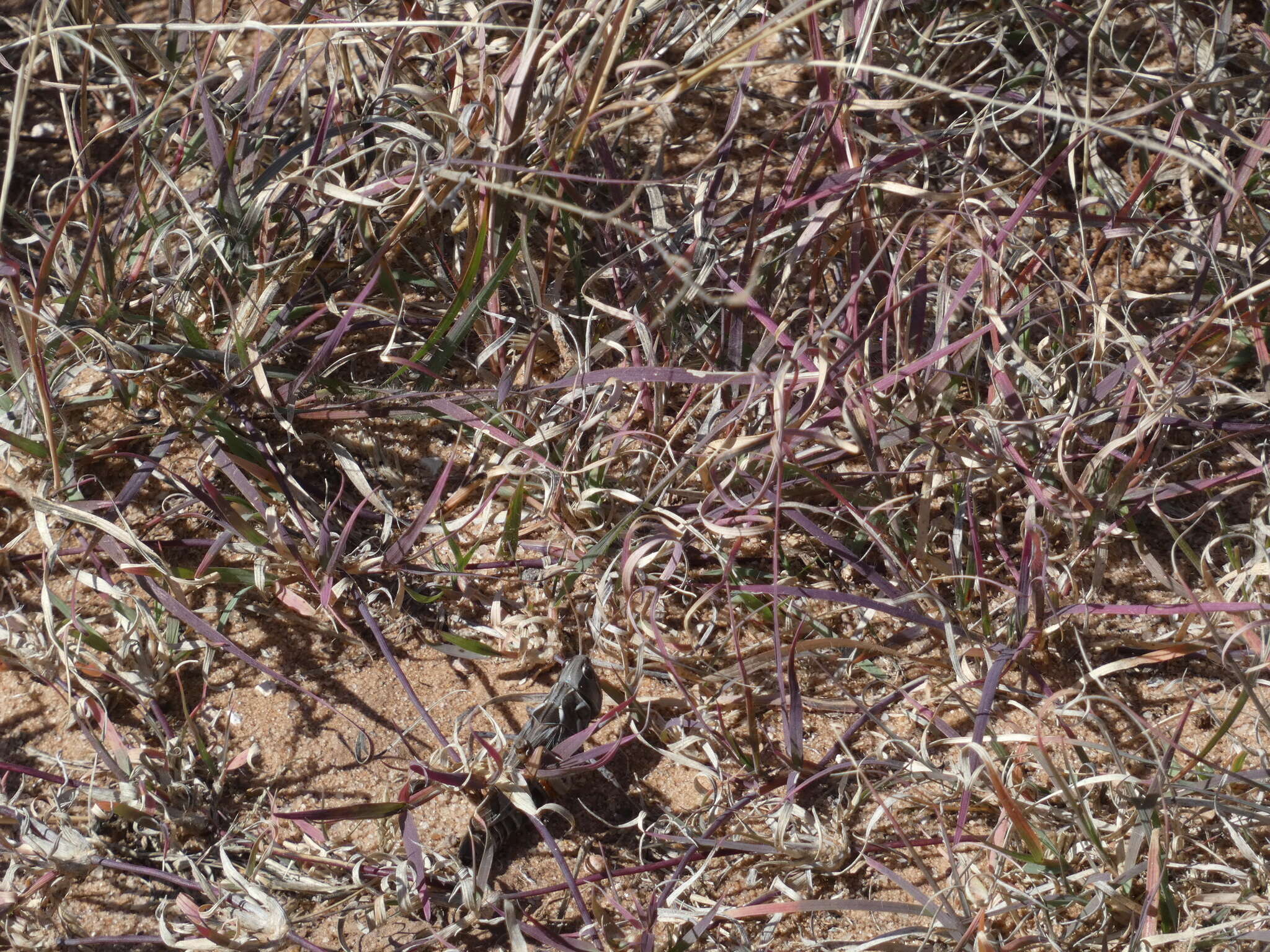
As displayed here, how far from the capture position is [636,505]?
3.61ft

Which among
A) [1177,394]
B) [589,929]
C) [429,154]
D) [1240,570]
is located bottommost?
[589,929]

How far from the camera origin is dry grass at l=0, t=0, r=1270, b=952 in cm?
97

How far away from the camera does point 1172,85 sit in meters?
1.20

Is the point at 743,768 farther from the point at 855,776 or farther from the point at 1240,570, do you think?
the point at 1240,570

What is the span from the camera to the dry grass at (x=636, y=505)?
97cm

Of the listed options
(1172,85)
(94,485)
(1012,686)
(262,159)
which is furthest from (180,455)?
(1172,85)

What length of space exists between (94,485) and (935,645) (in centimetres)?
88

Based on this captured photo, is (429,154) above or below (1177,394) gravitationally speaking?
above

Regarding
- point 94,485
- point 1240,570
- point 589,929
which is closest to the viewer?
point 589,929

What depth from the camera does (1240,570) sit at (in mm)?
1050

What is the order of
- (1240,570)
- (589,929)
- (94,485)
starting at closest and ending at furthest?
1. (589,929)
2. (1240,570)
3. (94,485)

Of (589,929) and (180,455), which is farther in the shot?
(180,455)

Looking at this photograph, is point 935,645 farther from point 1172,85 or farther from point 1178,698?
point 1172,85

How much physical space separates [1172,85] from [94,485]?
122 cm
